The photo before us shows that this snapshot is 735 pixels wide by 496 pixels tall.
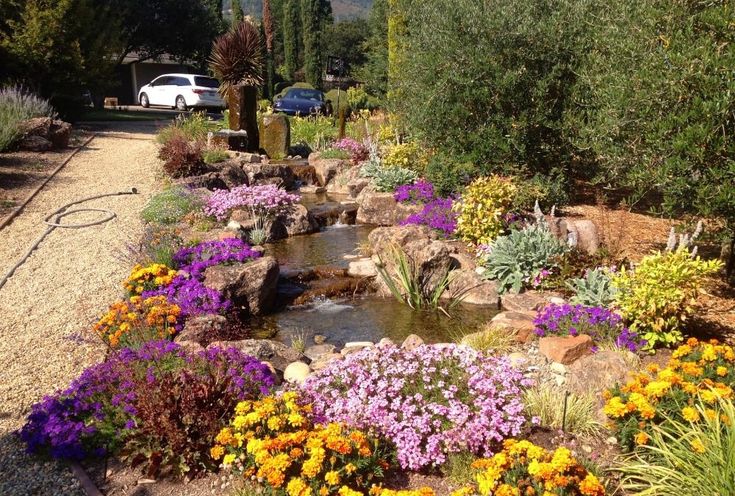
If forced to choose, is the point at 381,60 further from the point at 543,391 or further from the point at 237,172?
the point at 543,391

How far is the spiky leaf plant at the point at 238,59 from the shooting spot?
16.9 m

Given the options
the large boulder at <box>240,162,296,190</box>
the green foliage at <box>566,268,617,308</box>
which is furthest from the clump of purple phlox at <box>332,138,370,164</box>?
the green foliage at <box>566,268,617,308</box>

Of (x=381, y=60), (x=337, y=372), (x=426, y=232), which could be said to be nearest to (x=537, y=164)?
(x=426, y=232)

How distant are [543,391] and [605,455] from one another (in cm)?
60

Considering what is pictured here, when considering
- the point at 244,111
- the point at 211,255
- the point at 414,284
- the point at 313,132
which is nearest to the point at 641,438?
the point at 414,284

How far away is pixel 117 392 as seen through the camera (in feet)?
14.5

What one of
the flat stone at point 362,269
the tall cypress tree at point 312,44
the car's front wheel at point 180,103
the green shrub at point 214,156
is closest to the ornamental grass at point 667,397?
the flat stone at point 362,269

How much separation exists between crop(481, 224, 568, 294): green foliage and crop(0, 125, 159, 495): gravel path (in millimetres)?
4725

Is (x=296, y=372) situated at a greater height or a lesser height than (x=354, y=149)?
lesser

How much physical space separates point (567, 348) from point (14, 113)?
15.0 meters

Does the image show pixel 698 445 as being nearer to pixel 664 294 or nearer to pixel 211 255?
pixel 664 294

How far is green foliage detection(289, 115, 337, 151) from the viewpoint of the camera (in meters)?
18.8

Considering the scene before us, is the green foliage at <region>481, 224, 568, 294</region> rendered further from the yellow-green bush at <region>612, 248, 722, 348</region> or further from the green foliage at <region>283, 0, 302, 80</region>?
the green foliage at <region>283, 0, 302, 80</region>

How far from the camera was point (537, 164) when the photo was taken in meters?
10.6
